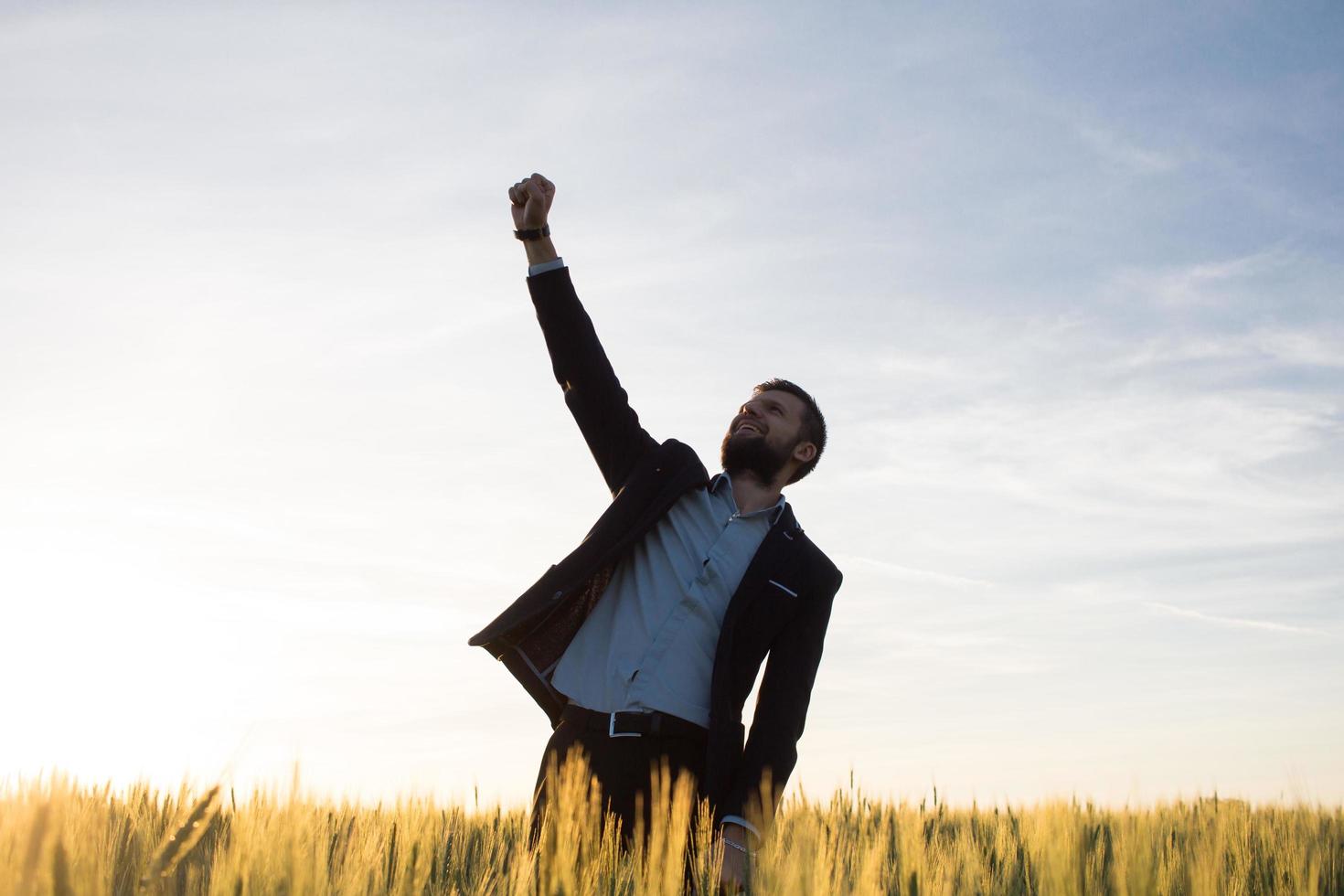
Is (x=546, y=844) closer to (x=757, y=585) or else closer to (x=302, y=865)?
(x=302, y=865)

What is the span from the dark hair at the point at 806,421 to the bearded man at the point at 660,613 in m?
0.29

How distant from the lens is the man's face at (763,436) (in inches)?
185

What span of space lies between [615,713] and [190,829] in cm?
193

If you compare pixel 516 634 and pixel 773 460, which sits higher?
pixel 773 460

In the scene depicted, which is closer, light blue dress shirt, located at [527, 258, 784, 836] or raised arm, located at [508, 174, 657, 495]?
light blue dress shirt, located at [527, 258, 784, 836]

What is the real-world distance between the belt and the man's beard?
115cm

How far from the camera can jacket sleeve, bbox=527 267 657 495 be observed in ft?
14.3

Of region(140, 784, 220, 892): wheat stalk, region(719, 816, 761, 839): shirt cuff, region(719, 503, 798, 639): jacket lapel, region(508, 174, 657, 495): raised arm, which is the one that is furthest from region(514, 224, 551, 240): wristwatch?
region(140, 784, 220, 892): wheat stalk

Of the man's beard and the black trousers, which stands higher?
the man's beard

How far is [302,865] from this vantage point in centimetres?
200

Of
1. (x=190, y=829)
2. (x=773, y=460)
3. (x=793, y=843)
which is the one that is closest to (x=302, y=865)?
(x=190, y=829)

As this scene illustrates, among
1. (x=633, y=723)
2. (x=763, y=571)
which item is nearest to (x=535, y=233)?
(x=763, y=571)

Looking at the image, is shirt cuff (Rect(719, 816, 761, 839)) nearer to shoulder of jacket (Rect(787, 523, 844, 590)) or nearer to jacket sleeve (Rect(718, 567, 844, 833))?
jacket sleeve (Rect(718, 567, 844, 833))

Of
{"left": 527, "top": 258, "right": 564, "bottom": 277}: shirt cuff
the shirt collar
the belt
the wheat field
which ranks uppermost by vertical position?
{"left": 527, "top": 258, "right": 564, "bottom": 277}: shirt cuff
